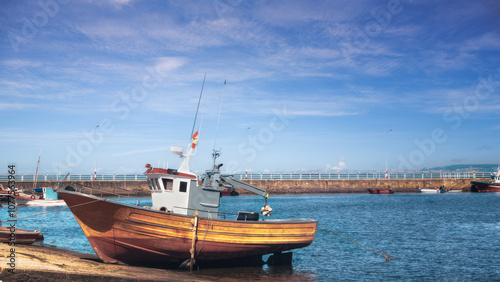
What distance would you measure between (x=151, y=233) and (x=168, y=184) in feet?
8.19

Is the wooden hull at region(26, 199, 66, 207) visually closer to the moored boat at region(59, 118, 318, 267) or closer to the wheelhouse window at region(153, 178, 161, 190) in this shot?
the wheelhouse window at region(153, 178, 161, 190)

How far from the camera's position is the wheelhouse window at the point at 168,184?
17.5 metres

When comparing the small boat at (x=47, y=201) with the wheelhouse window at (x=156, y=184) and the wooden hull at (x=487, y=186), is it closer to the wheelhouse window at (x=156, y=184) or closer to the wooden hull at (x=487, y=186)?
the wheelhouse window at (x=156, y=184)

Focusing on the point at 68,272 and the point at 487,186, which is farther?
the point at 487,186

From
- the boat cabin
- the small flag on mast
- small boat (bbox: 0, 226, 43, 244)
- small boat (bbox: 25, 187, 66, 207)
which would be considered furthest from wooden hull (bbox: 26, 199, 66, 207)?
the small flag on mast

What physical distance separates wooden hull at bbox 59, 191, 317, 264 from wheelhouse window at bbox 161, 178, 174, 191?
198 centimetres

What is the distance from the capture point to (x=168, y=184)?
17.6 m

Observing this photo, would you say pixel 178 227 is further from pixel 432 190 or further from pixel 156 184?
pixel 432 190

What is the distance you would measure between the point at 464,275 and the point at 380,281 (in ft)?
14.1

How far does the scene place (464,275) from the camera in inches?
721

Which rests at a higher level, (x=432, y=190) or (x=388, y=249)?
(x=432, y=190)

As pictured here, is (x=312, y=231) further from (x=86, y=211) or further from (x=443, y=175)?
(x=443, y=175)

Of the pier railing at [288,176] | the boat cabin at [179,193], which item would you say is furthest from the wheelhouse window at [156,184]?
the pier railing at [288,176]

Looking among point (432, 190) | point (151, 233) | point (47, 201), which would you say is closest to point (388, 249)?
point (151, 233)
